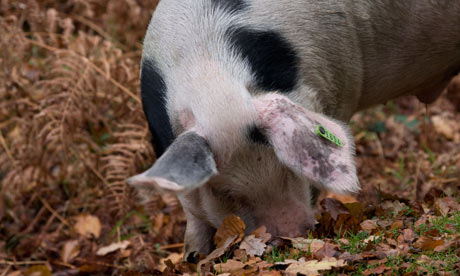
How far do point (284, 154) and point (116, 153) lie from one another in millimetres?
3122

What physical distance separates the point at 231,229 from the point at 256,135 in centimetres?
52

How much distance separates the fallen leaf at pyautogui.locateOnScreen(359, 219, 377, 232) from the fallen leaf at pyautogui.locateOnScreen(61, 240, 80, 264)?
2.56 metres

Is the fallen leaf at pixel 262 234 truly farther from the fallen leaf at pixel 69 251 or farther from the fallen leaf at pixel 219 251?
the fallen leaf at pixel 69 251

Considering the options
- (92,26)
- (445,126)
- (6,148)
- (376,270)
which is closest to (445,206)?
(376,270)

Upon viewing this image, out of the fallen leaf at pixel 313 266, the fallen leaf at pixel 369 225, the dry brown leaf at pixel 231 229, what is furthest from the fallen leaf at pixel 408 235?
the dry brown leaf at pixel 231 229

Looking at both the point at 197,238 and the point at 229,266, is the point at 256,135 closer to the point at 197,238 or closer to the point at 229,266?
the point at 229,266

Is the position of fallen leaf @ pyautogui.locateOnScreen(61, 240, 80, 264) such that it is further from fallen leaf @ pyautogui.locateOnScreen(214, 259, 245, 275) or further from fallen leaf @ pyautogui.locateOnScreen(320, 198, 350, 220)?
fallen leaf @ pyautogui.locateOnScreen(214, 259, 245, 275)

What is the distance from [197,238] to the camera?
157 inches

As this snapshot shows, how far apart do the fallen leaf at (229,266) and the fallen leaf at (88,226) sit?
249 cm

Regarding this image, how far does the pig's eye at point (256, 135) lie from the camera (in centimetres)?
318

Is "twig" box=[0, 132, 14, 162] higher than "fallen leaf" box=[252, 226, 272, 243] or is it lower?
lower

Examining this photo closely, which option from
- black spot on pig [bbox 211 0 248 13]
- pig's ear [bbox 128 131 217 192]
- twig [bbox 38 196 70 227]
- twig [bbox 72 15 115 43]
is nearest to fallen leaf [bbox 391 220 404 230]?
pig's ear [bbox 128 131 217 192]

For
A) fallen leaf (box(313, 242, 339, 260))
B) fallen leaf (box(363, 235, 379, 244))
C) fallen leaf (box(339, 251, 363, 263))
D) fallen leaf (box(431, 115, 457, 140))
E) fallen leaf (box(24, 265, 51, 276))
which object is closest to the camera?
fallen leaf (box(339, 251, 363, 263))

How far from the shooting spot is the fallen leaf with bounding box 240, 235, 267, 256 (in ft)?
10.5
